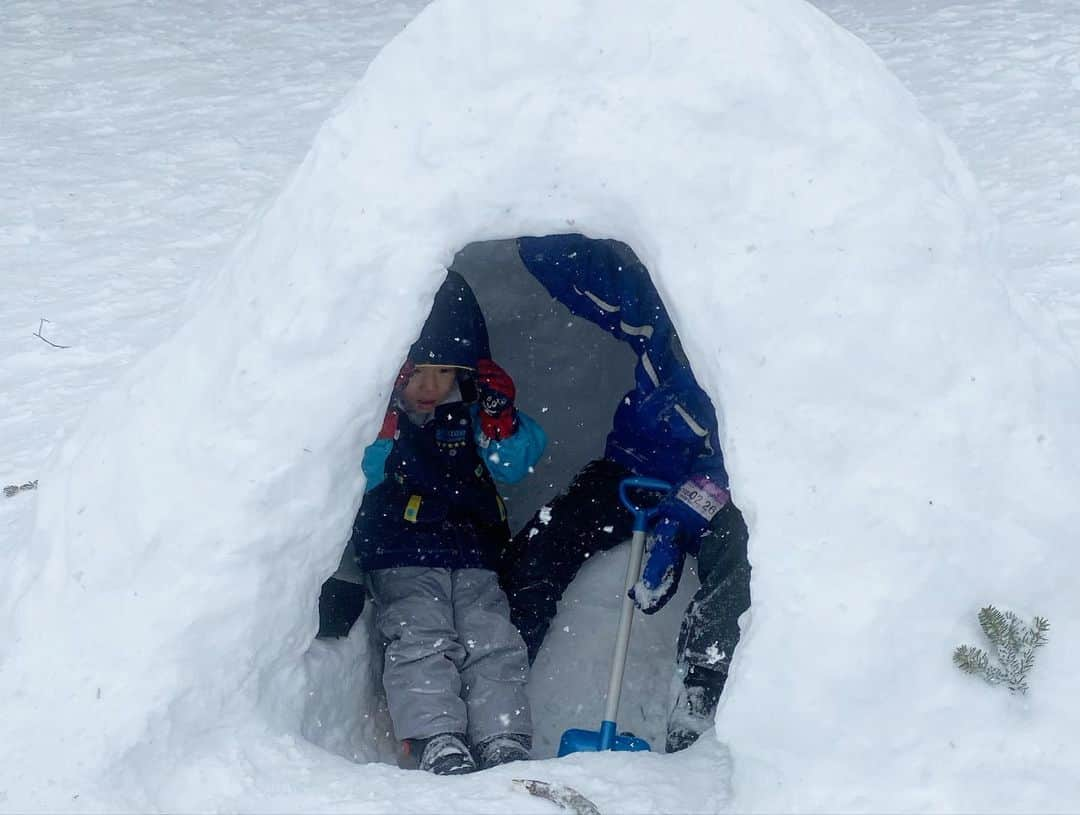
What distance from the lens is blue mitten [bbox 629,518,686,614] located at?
3281mm

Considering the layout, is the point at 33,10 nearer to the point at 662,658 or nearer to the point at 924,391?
the point at 662,658

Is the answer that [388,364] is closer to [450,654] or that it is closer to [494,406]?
[450,654]

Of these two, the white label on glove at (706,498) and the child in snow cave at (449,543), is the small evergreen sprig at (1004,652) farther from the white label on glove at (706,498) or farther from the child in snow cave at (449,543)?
the child in snow cave at (449,543)

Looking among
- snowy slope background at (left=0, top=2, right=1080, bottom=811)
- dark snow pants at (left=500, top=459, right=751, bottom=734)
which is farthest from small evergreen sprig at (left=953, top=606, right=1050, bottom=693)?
dark snow pants at (left=500, top=459, right=751, bottom=734)

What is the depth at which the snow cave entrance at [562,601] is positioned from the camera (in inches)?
123

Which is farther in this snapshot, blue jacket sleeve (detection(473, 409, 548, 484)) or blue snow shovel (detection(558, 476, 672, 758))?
blue jacket sleeve (detection(473, 409, 548, 484))

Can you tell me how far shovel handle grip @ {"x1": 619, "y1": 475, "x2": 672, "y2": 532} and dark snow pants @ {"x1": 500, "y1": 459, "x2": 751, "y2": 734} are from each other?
199 mm

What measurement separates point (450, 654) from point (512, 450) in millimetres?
800

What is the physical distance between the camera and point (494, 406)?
3.69 m

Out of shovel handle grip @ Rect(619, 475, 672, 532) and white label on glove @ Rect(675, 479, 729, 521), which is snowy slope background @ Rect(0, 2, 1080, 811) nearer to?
shovel handle grip @ Rect(619, 475, 672, 532)

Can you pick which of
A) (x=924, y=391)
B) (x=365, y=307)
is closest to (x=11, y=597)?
(x=365, y=307)

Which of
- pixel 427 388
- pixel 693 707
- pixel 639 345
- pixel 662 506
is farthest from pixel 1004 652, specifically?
pixel 427 388

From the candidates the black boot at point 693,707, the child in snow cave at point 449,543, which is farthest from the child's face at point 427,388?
the black boot at point 693,707

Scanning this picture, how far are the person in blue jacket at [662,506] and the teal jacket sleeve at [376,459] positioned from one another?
67 centimetres
